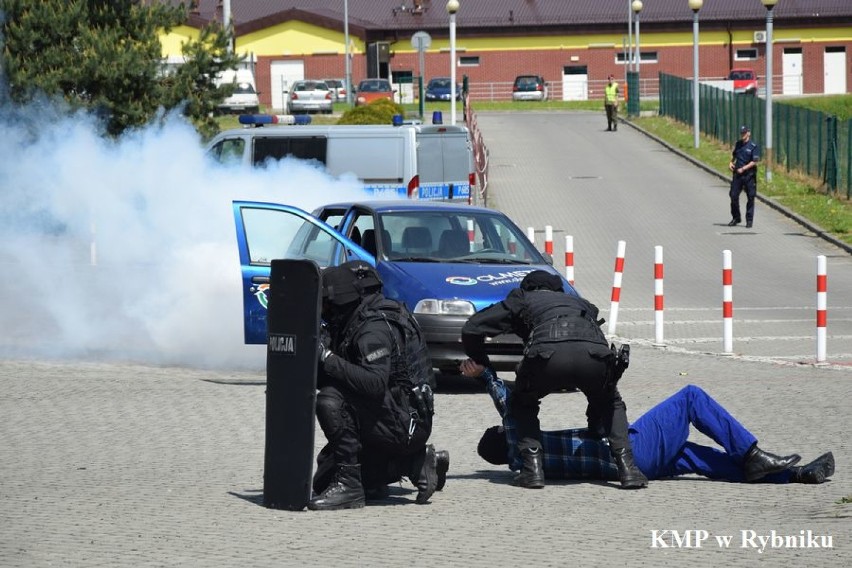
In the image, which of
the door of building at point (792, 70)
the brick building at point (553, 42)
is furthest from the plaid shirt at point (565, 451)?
the door of building at point (792, 70)

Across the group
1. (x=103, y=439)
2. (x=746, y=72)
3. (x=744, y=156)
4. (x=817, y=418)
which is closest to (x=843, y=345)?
(x=817, y=418)

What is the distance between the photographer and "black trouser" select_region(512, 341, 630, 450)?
26.7 ft

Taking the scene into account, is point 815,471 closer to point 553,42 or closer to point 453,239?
point 453,239

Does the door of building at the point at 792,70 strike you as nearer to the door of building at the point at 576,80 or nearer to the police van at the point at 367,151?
the door of building at the point at 576,80

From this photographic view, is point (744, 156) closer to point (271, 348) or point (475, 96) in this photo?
point (271, 348)

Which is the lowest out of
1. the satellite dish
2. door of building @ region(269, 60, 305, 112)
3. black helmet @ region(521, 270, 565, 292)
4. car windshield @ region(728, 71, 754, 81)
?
black helmet @ region(521, 270, 565, 292)

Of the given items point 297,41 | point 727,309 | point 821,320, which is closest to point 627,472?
point 821,320

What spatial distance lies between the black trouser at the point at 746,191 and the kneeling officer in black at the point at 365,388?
21879 millimetres

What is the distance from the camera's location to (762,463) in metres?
8.35

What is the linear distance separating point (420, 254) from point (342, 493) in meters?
6.23

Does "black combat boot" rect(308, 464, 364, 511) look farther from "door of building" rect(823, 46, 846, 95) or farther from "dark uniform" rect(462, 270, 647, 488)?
"door of building" rect(823, 46, 846, 95)

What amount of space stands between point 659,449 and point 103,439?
4.18 meters

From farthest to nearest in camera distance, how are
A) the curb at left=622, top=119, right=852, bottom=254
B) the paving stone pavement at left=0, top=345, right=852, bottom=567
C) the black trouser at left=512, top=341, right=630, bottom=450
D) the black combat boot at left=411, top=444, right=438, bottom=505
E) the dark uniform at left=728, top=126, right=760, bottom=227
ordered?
the dark uniform at left=728, top=126, right=760, bottom=227 < the curb at left=622, top=119, right=852, bottom=254 < the black trouser at left=512, top=341, right=630, bottom=450 < the black combat boot at left=411, top=444, right=438, bottom=505 < the paving stone pavement at left=0, top=345, right=852, bottom=567

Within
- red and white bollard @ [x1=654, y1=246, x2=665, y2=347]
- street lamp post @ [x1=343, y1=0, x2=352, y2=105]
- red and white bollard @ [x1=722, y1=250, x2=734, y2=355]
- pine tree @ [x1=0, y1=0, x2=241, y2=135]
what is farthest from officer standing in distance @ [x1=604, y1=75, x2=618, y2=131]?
red and white bollard @ [x1=722, y1=250, x2=734, y2=355]
